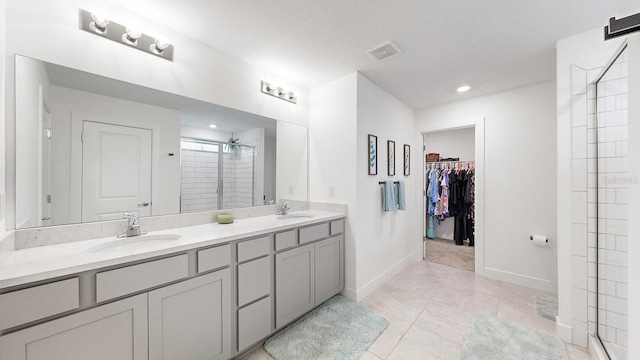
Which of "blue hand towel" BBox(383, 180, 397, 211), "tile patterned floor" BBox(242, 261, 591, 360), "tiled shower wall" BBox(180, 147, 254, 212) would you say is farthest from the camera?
"blue hand towel" BBox(383, 180, 397, 211)

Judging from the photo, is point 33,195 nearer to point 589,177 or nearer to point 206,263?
point 206,263

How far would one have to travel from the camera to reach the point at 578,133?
70.0 inches

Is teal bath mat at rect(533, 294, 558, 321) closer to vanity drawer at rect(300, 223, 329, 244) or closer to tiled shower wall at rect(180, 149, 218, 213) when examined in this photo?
vanity drawer at rect(300, 223, 329, 244)

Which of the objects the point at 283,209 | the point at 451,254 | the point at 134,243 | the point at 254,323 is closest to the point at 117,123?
the point at 134,243

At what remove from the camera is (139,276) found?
1191 millimetres

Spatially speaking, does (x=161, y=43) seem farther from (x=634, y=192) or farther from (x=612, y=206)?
(x=612, y=206)

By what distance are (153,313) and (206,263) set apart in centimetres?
33

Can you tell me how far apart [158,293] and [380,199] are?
7.63 ft

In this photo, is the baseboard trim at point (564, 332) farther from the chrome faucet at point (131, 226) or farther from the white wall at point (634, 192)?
the chrome faucet at point (131, 226)

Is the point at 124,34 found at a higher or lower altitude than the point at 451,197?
higher

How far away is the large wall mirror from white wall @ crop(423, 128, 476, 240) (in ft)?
13.4

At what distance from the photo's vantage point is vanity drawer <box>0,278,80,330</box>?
0.89 metres

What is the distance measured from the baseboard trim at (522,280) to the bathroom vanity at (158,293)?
2.48m

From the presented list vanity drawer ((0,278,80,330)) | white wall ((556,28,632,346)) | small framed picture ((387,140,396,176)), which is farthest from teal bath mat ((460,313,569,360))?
vanity drawer ((0,278,80,330))
